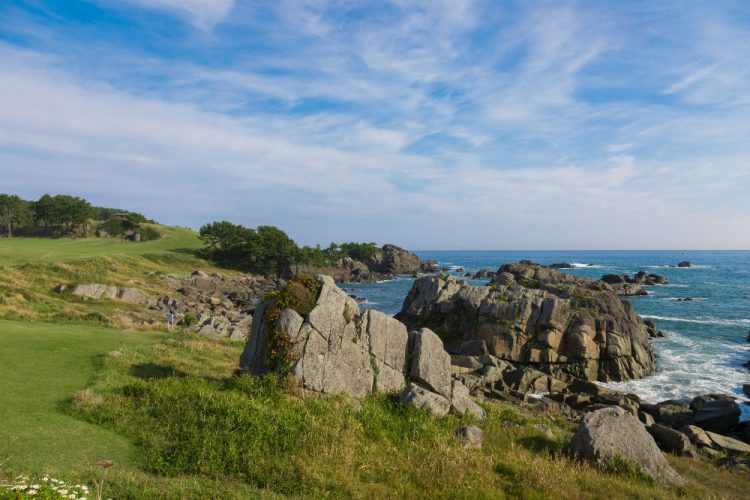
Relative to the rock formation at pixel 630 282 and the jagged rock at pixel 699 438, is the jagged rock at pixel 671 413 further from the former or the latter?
the rock formation at pixel 630 282

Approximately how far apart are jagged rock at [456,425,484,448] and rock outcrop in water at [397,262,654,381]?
23.2 metres

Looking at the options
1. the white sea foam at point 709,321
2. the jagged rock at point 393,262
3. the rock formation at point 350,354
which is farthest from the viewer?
the jagged rock at point 393,262

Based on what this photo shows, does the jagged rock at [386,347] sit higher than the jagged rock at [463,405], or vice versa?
the jagged rock at [386,347]

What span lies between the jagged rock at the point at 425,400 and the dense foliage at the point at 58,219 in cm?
11390

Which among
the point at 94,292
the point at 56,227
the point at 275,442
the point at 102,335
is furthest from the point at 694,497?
the point at 56,227

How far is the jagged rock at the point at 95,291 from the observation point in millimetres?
40156

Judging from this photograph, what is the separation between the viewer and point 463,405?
58.2ft

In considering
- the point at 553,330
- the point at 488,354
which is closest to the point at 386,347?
the point at 488,354

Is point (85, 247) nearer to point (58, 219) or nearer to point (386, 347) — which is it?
point (58, 219)

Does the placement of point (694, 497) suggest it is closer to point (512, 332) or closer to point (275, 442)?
point (275, 442)

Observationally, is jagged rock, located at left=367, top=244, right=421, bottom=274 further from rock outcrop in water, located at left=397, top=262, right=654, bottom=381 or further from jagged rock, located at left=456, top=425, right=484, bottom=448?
jagged rock, located at left=456, top=425, right=484, bottom=448

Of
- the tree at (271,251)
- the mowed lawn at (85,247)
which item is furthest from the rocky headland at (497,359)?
the tree at (271,251)

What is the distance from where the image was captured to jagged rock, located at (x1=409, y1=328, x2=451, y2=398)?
1800cm

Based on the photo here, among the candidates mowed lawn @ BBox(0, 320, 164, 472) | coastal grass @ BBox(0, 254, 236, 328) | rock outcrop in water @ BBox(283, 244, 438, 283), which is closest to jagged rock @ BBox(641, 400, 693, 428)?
mowed lawn @ BBox(0, 320, 164, 472)
